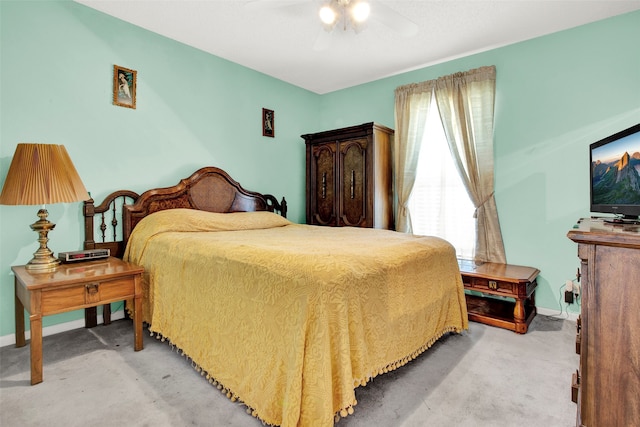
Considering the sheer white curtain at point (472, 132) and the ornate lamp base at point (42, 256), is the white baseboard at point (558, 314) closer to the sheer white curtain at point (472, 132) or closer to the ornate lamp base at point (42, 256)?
the sheer white curtain at point (472, 132)

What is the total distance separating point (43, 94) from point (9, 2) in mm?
625

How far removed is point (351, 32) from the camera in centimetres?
303

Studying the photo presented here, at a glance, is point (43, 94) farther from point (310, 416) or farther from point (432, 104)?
point (432, 104)

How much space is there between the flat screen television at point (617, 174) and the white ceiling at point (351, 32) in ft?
4.66

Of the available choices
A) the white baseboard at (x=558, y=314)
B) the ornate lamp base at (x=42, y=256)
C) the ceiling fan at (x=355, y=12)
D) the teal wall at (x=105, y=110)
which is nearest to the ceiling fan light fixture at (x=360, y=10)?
the ceiling fan at (x=355, y=12)

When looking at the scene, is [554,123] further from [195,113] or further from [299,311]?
[195,113]

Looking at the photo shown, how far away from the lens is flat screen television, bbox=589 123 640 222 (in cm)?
156

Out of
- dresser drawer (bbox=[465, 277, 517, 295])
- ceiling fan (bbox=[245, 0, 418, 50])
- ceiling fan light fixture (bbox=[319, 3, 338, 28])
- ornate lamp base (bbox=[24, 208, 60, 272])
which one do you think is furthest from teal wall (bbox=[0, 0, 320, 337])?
dresser drawer (bbox=[465, 277, 517, 295])

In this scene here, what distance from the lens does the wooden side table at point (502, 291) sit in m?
2.59

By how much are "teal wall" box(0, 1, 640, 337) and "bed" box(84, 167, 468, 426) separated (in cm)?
47

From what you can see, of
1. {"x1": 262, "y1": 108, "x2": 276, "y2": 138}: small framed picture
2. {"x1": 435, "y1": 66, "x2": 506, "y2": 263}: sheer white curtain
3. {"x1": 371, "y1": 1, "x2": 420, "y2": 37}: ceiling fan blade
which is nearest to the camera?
{"x1": 371, "y1": 1, "x2": 420, "y2": 37}: ceiling fan blade

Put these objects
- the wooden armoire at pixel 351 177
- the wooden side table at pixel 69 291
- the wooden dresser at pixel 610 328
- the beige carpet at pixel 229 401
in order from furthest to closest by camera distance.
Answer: the wooden armoire at pixel 351 177
the wooden side table at pixel 69 291
the beige carpet at pixel 229 401
the wooden dresser at pixel 610 328

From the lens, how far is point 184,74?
327 cm

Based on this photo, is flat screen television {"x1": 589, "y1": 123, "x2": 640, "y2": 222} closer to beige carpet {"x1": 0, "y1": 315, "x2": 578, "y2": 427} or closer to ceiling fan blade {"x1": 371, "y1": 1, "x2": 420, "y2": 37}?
beige carpet {"x1": 0, "y1": 315, "x2": 578, "y2": 427}
